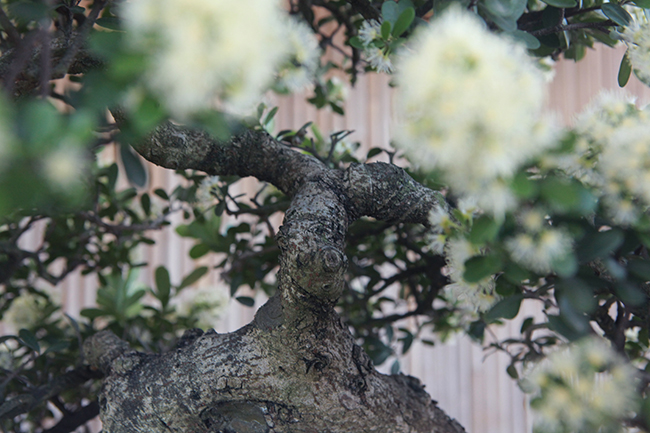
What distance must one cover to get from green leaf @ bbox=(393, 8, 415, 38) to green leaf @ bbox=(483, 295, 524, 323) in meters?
0.29

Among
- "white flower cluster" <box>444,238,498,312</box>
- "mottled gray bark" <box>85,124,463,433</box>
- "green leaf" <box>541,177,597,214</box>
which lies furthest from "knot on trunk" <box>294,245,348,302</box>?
"green leaf" <box>541,177,597,214</box>

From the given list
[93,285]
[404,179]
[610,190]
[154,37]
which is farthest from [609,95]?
[93,285]

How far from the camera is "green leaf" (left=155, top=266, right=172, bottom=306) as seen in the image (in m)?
1.04

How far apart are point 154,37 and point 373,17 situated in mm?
456

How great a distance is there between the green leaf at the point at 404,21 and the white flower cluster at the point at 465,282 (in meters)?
0.23

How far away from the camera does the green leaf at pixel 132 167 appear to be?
396 mm

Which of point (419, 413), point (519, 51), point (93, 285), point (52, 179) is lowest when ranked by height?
point (419, 413)

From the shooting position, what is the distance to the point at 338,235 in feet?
1.76

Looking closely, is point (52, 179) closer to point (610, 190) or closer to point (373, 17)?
point (610, 190)

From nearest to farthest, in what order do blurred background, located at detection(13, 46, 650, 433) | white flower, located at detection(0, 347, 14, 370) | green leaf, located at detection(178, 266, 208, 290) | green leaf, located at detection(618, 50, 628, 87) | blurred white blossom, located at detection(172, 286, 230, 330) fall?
green leaf, located at detection(618, 50, 628, 87)
white flower, located at detection(0, 347, 14, 370)
green leaf, located at detection(178, 266, 208, 290)
blurred white blossom, located at detection(172, 286, 230, 330)
blurred background, located at detection(13, 46, 650, 433)

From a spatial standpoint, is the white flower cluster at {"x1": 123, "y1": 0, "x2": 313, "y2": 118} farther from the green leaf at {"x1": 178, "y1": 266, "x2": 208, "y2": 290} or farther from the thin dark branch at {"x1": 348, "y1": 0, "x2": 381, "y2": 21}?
the green leaf at {"x1": 178, "y1": 266, "x2": 208, "y2": 290}

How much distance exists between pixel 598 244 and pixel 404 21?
28 cm

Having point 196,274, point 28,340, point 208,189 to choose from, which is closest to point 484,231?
point 208,189

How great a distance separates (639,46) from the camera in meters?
0.52
